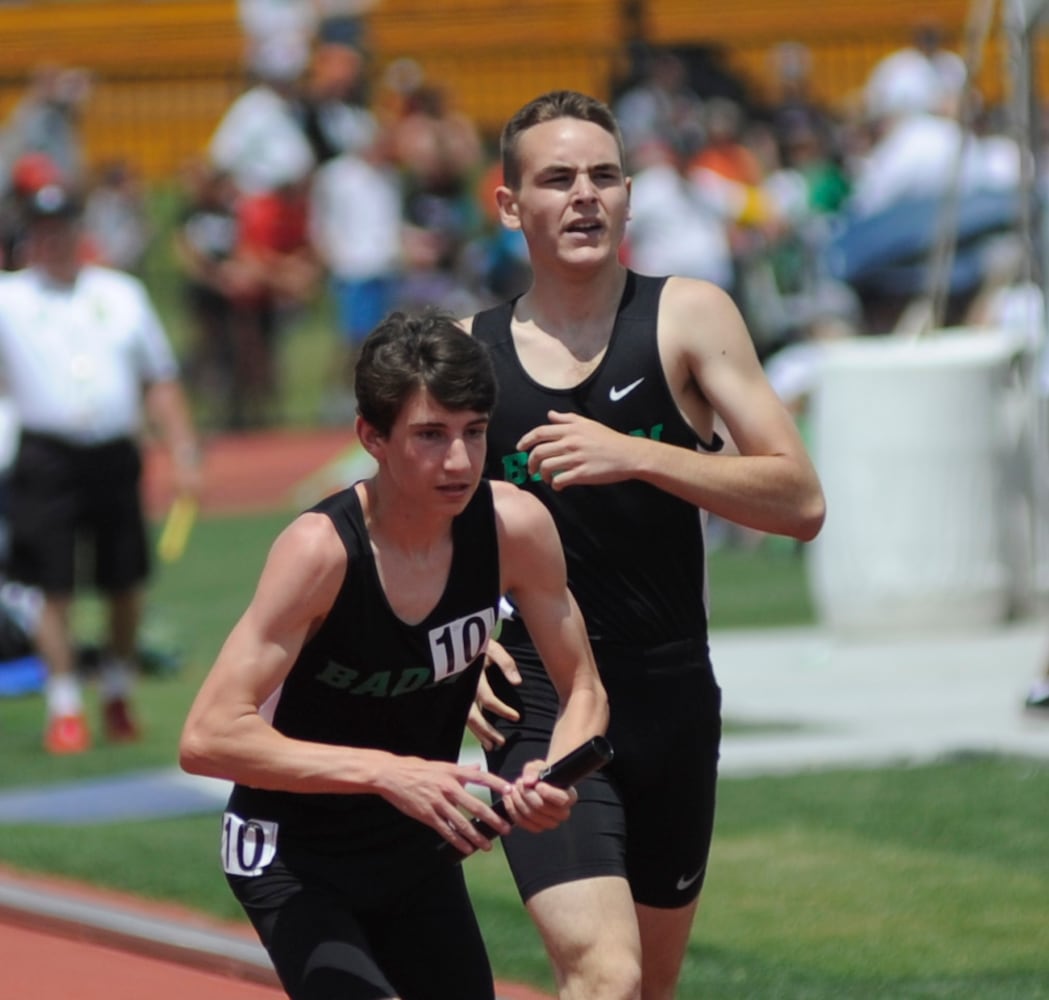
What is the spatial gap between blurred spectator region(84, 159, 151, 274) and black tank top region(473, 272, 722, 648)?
55.6ft

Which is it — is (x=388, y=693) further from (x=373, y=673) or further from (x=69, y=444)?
(x=69, y=444)

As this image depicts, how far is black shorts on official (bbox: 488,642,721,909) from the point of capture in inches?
187

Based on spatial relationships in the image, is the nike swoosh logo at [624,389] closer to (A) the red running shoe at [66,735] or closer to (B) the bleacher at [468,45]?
(A) the red running shoe at [66,735]

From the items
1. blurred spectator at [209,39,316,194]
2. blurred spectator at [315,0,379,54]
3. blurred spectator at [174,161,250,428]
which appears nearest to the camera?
blurred spectator at [174,161,250,428]

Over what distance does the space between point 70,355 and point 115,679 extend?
1.42 m

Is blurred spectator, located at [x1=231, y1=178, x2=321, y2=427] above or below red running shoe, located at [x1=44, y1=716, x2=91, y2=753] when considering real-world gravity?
above

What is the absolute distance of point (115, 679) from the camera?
10.2m

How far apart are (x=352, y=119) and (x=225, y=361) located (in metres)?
2.50

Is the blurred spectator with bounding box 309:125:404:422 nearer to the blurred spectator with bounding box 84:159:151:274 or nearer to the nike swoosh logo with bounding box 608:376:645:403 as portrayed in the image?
the blurred spectator with bounding box 84:159:151:274

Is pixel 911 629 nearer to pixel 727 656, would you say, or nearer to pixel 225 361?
pixel 727 656

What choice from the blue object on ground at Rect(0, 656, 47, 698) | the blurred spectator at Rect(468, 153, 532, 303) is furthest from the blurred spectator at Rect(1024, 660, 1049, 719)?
the blurred spectator at Rect(468, 153, 532, 303)

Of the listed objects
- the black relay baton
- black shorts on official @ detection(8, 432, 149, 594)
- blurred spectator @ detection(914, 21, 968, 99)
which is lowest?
black shorts on official @ detection(8, 432, 149, 594)

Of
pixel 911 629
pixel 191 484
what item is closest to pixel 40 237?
pixel 191 484

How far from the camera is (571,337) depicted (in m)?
4.84
